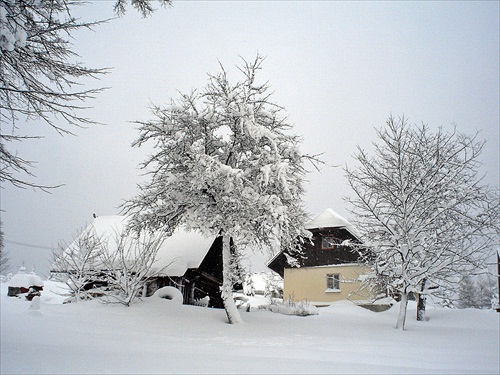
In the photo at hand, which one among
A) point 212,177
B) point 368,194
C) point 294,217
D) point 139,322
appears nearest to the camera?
point 139,322

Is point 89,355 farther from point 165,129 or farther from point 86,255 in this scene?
point 86,255

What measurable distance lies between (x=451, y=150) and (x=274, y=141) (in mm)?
8241

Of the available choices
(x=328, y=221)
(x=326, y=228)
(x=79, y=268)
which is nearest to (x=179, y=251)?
(x=79, y=268)

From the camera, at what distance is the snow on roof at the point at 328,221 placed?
88.8 feet

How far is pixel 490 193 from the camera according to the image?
49.8 feet

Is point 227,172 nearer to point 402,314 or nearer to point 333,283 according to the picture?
point 402,314

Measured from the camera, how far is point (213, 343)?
28.9 ft

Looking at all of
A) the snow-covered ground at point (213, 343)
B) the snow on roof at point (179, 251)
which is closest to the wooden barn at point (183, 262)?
the snow on roof at point (179, 251)

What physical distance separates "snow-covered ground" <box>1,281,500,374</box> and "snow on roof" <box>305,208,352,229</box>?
39.9 feet

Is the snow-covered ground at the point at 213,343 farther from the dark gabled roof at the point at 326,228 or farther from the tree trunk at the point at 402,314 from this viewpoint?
the dark gabled roof at the point at 326,228

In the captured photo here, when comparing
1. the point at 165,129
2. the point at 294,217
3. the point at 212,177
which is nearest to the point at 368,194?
the point at 294,217

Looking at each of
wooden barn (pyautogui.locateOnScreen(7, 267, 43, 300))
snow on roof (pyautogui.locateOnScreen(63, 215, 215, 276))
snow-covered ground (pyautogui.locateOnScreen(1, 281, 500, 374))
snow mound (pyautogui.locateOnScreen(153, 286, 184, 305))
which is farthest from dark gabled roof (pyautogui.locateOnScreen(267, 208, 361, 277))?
wooden barn (pyautogui.locateOnScreen(7, 267, 43, 300))

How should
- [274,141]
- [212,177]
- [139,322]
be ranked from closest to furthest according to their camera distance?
[139,322] → [212,177] → [274,141]

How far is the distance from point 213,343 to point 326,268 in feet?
64.2
